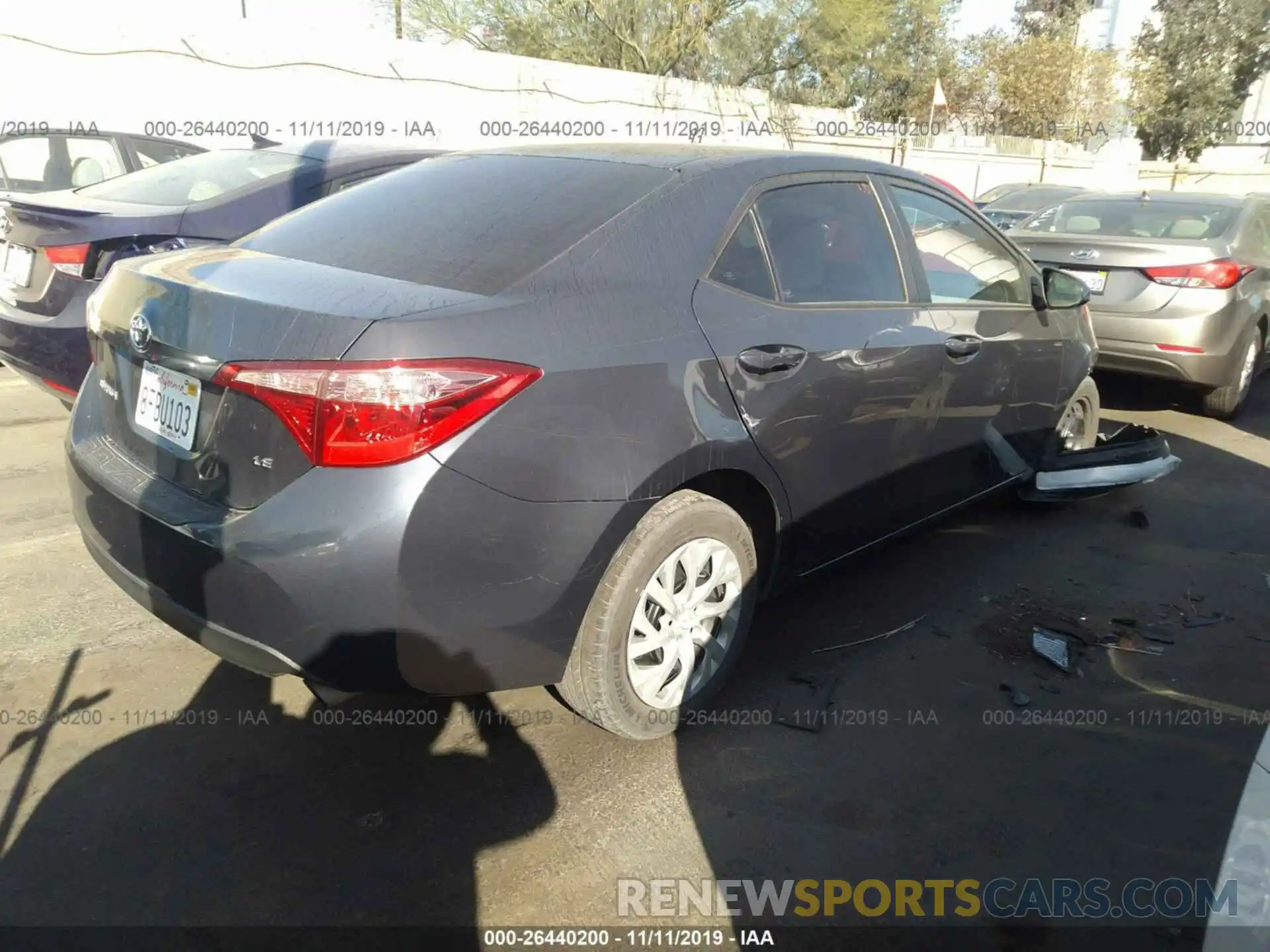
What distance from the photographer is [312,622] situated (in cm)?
224

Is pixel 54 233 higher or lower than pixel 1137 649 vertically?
→ higher

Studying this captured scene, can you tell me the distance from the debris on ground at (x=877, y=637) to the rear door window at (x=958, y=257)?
1.23m

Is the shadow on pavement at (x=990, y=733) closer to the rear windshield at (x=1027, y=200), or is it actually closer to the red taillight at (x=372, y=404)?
the red taillight at (x=372, y=404)

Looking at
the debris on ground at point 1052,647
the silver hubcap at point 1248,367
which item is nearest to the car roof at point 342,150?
the debris on ground at point 1052,647

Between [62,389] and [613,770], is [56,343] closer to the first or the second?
[62,389]

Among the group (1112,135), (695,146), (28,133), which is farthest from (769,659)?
(1112,135)

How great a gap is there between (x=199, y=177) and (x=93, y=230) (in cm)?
125

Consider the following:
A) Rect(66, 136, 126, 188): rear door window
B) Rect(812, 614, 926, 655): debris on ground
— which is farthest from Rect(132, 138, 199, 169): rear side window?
Rect(812, 614, 926, 655): debris on ground

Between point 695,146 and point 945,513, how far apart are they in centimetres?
178

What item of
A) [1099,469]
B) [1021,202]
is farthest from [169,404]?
[1021,202]

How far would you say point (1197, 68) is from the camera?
3641cm

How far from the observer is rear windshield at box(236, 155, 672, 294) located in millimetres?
2625

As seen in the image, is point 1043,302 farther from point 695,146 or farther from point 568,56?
point 568,56

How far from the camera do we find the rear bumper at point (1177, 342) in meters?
6.19
